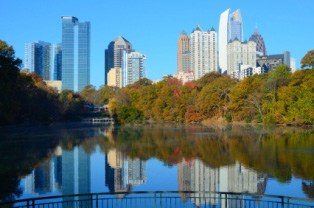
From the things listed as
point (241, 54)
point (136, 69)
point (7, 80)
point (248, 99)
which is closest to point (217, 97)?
point (248, 99)

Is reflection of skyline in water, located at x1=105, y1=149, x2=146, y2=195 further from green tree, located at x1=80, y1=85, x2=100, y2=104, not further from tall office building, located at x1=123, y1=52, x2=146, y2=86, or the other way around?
tall office building, located at x1=123, y1=52, x2=146, y2=86

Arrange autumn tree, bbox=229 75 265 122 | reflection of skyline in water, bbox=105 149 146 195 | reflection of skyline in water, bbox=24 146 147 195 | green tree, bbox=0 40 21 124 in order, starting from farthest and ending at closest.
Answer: autumn tree, bbox=229 75 265 122, green tree, bbox=0 40 21 124, reflection of skyline in water, bbox=105 149 146 195, reflection of skyline in water, bbox=24 146 147 195

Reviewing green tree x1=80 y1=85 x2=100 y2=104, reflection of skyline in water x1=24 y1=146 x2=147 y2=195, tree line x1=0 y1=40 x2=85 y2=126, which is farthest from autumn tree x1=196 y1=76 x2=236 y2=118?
green tree x1=80 y1=85 x2=100 y2=104

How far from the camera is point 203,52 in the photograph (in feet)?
611

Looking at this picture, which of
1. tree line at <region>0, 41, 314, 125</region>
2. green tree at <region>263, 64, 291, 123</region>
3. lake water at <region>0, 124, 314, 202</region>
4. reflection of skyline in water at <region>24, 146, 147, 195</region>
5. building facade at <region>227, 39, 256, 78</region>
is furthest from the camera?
building facade at <region>227, 39, 256, 78</region>

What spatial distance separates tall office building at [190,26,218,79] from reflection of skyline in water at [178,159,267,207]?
6405 inches

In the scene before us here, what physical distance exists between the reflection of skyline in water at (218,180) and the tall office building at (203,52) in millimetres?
162686

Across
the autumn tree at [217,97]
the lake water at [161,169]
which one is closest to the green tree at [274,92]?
the autumn tree at [217,97]

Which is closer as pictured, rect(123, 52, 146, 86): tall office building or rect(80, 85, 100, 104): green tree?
rect(80, 85, 100, 104): green tree

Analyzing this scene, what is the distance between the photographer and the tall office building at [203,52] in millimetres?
183375

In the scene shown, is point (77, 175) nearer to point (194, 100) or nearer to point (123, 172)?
point (123, 172)

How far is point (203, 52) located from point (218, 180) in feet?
561

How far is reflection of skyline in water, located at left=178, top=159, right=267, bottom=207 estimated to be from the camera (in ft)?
53.0

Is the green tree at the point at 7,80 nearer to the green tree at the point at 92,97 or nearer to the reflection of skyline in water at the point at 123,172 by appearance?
the reflection of skyline in water at the point at 123,172
